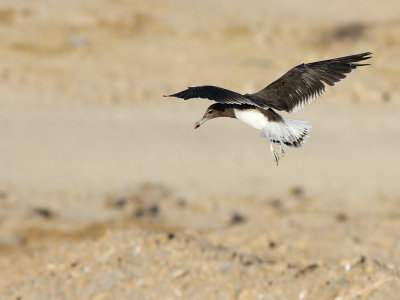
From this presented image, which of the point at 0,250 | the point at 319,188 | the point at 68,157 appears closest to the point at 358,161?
the point at 319,188

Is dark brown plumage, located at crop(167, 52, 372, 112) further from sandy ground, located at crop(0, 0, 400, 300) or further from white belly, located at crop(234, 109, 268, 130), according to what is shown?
sandy ground, located at crop(0, 0, 400, 300)

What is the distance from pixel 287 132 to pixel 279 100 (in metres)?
0.81

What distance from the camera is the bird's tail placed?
323 inches

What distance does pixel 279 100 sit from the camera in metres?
9.20

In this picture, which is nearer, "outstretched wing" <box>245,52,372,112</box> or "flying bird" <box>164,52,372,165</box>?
"flying bird" <box>164,52,372,165</box>

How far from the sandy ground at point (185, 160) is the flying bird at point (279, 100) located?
206cm

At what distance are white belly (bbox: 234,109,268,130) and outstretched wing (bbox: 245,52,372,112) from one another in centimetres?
47

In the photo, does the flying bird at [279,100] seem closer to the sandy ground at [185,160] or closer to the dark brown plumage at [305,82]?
the dark brown plumage at [305,82]

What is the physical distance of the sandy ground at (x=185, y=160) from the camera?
1091 centimetres

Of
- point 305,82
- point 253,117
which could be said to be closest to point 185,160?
point 305,82

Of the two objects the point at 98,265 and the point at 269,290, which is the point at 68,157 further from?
the point at 269,290

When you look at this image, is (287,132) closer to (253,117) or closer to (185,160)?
(253,117)

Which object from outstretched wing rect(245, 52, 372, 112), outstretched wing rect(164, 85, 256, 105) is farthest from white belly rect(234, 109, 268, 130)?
outstretched wing rect(164, 85, 256, 105)

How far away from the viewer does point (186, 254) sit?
11.1 metres
